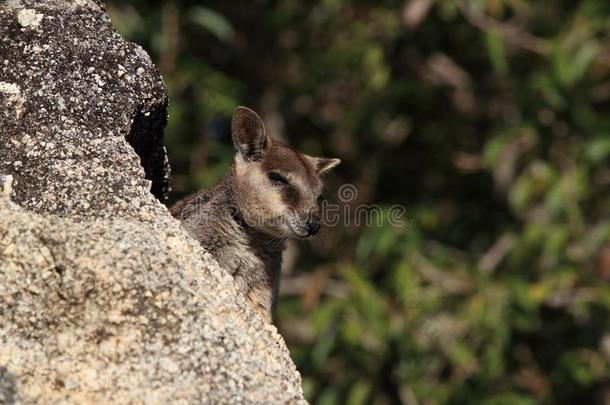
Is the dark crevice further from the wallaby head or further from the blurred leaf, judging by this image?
the blurred leaf

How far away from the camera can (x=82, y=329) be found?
3.82 m

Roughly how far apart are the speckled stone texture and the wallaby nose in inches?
78.1

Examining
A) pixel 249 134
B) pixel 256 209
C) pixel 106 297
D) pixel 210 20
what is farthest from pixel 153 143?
pixel 210 20

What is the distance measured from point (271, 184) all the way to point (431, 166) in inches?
208

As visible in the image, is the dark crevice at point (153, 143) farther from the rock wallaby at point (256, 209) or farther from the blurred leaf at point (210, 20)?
the blurred leaf at point (210, 20)

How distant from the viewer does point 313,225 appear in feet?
20.8

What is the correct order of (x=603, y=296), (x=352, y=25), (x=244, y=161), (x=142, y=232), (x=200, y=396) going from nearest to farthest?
(x=200, y=396), (x=142, y=232), (x=244, y=161), (x=603, y=296), (x=352, y=25)

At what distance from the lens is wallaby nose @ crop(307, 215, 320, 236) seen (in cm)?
632

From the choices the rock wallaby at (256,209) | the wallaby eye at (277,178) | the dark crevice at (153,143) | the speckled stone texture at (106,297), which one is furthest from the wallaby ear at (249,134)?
the speckled stone texture at (106,297)

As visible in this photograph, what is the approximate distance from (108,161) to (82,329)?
0.80 m

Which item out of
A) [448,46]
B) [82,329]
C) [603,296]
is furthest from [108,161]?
[448,46]

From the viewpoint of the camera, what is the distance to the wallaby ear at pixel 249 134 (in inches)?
249

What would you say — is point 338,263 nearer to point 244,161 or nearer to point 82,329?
point 244,161

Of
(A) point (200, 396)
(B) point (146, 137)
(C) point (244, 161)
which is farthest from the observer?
(C) point (244, 161)
